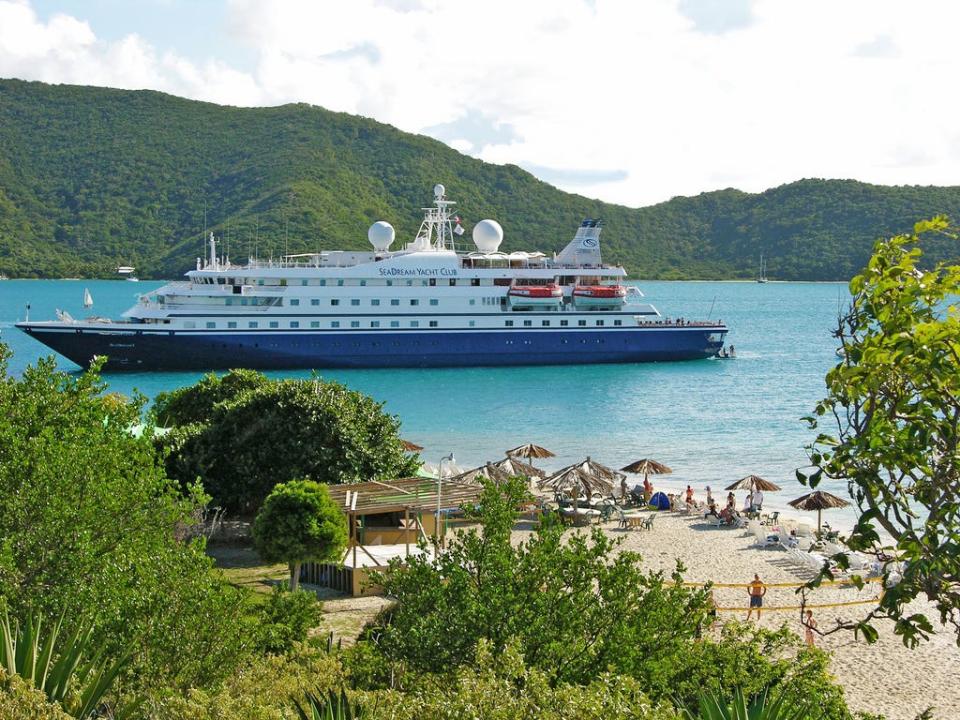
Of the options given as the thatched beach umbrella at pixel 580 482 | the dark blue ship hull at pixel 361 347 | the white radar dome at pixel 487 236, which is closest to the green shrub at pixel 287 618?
the thatched beach umbrella at pixel 580 482

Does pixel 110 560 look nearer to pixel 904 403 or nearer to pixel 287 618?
pixel 287 618

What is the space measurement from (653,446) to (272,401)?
51.7ft

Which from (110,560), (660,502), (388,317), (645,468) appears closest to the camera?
(110,560)

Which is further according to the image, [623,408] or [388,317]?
[388,317]

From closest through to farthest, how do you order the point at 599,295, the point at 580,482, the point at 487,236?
the point at 580,482 < the point at 599,295 < the point at 487,236

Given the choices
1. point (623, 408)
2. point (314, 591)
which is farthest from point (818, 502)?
point (623, 408)

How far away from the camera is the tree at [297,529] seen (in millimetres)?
14086

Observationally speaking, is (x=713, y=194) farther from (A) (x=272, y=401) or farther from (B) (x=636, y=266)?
(A) (x=272, y=401)

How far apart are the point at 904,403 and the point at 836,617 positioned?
999 centimetres

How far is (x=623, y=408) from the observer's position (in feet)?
130

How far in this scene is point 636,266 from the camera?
14675 centimetres

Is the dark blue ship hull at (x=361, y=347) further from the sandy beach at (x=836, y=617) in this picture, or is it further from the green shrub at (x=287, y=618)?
the green shrub at (x=287, y=618)

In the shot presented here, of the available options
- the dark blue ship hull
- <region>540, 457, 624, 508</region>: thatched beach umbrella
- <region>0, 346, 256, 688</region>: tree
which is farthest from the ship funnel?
<region>0, 346, 256, 688</region>: tree

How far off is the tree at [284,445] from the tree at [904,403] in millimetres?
14179
